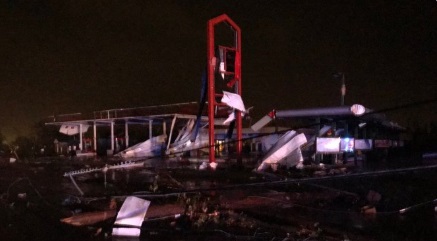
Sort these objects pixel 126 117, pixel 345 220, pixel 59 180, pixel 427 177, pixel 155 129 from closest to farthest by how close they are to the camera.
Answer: pixel 345 220
pixel 427 177
pixel 59 180
pixel 126 117
pixel 155 129

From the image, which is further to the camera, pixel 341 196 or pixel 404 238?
pixel 341 196

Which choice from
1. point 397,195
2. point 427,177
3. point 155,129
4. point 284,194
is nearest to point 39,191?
point 284,194

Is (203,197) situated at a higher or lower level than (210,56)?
lower

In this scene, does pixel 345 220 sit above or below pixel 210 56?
below

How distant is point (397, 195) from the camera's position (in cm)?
971

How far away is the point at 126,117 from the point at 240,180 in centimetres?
1858

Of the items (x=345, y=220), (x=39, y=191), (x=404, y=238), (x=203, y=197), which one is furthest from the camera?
(x=39, y=191)

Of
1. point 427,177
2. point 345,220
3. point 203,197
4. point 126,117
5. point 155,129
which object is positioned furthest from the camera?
point 155,129

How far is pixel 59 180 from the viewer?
15195 millimetres

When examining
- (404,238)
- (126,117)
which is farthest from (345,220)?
(126,117)

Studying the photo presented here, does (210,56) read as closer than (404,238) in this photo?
No

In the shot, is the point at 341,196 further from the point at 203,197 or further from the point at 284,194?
the point at 203,197

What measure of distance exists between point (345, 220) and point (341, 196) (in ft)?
5.73

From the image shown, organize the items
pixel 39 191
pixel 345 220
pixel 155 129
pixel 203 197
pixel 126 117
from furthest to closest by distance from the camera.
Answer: pixel 155 129 < pixel 126 117 < pixel 39 191 < pixel 203 197 < pixel 345 220
